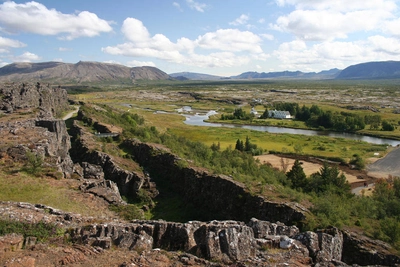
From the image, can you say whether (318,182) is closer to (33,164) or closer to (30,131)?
(33,164)

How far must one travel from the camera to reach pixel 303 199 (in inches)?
1212

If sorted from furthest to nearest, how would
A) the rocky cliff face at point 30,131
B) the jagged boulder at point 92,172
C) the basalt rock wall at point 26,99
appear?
the basalt rock wall at point 26,99
the jagged boulder at point 92,172
the rocky cliff face at point 30,131

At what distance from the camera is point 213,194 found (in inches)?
1299

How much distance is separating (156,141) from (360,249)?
35.5m

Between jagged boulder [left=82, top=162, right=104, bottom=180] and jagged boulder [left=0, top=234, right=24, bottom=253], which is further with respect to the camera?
jagged boulder [left=82, top=162, right=104, bottom=180]

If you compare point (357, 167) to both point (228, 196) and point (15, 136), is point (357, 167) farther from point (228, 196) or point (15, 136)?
point (15, 136)

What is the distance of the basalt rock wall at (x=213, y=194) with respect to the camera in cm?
2734

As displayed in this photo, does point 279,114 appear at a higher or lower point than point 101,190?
lower

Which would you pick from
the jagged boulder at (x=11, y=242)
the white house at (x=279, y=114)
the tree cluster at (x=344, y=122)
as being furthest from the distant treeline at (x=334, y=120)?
the jagged boulder at (x=11, y=242)

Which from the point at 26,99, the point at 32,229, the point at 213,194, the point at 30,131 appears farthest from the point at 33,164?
the point at 26,99

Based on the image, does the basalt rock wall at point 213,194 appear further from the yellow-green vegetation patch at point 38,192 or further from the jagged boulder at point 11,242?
the jagged boulder at point 11,242

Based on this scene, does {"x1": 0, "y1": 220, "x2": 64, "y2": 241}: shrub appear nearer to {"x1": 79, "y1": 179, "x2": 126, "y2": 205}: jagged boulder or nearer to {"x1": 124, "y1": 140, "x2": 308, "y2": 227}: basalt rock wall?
→ {"x1": 79, "y1": 179, "x2": 126, "y2": 205}: jagged boulder

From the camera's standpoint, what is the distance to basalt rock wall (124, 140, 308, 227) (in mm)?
27344

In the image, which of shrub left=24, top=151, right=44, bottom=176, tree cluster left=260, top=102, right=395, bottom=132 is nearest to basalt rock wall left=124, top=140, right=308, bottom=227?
shrub left=24, top=151, right=44, bottom=176
